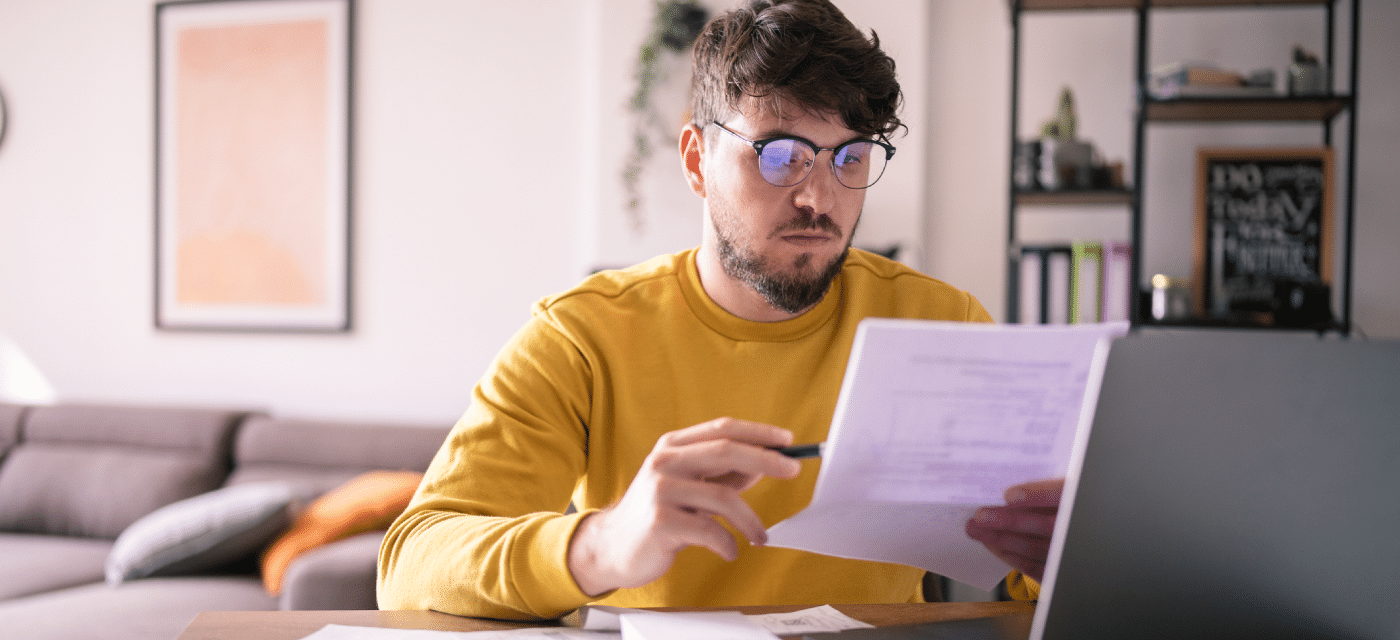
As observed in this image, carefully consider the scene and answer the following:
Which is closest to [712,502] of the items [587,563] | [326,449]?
[587,563]

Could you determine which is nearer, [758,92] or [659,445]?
[659,445]

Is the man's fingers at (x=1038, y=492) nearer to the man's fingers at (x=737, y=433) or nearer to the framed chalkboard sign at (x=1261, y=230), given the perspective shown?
the man's fingers at (x=737, y=433)

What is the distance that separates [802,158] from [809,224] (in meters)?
0.08

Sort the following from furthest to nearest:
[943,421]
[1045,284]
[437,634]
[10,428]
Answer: [10,428], [1045,284], [437,634], [943,421]

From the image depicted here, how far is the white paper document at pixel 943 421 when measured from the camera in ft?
1.70

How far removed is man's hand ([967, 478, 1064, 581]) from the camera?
2.06 feet

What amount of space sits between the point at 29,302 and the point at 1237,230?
4.19 meters

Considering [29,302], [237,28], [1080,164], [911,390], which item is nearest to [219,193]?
[237,28]

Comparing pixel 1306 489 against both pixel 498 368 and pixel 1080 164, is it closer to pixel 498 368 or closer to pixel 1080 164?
pixel 498 368

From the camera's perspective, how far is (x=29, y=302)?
331 centimetres

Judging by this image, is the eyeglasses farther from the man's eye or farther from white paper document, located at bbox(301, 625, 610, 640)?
white paper document, located at bbox(301, 625, 610, 640)

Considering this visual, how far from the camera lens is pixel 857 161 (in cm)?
99

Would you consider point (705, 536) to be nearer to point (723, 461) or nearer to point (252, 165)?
point (723, 461)

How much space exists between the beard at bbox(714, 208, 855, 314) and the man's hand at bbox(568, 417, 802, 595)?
40 cm
